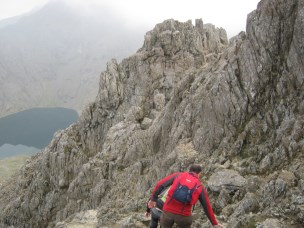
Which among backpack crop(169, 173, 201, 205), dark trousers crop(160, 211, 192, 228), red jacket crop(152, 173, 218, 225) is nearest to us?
backpack crop(169, 173, 201, 205)

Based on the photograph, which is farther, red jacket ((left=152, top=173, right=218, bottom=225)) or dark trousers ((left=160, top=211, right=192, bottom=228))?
dark trousers ((left=160, top=211, right=192, bottom=228))

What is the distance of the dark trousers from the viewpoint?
15.8 m

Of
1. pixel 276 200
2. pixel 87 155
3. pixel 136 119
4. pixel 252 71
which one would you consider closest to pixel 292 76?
pixel 252 71

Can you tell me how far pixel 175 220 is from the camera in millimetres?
15891

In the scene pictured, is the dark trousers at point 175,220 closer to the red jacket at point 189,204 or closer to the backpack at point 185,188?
the red jacket at point 189,204

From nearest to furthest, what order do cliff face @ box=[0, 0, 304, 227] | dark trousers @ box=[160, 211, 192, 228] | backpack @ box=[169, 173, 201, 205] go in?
backpack @ box=[169, 173, 201, 205] → dark trousers @ box=[160, 211, 192, 228] → cliff face @ box=[0, 0, 304, 227]

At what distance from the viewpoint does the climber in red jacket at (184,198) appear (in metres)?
15.2

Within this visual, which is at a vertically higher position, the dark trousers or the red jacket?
the red jacket

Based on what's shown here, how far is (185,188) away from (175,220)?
1661 mm

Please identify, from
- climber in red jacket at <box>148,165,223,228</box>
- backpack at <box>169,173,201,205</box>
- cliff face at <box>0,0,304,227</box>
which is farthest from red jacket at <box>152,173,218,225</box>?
cliff face at <box>0,0,304,227</box>

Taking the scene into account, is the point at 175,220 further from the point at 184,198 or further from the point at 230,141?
the point at 230,141

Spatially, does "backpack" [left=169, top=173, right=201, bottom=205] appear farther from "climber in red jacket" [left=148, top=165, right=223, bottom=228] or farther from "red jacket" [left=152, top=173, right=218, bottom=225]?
"red jacket" [left=152, top=173, right=218, bottom=225]

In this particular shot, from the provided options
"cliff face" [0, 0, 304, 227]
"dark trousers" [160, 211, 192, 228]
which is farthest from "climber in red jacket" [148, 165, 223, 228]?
"cliff face" [0, 0, 304, 227]

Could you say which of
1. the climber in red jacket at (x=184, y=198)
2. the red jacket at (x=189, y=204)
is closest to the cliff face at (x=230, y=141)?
the red jacket at (x=189, y=204)
